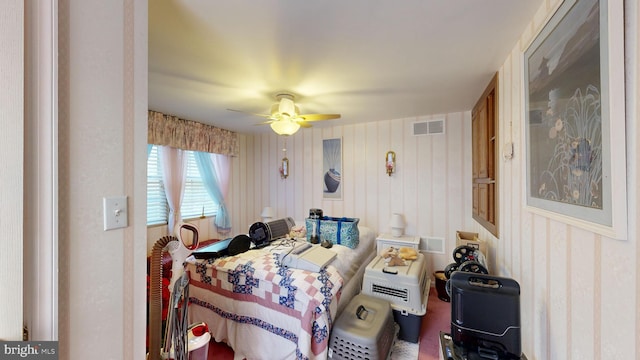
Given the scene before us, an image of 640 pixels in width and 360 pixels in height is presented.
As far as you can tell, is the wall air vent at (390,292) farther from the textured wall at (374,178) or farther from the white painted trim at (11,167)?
the white painted trim at (11,167)

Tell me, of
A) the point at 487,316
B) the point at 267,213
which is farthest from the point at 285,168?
the point at 487,316

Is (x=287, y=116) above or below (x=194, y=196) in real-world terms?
above

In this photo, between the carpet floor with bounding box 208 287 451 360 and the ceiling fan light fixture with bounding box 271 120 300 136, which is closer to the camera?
the carpet floor with bounding box 208 287 451 360

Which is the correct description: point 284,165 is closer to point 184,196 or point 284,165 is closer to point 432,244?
point 184,196

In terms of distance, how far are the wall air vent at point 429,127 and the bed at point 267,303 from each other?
84.9 inches

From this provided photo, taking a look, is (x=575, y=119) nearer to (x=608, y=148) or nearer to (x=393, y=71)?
(x=608, y=148)

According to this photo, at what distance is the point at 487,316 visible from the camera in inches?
45.5

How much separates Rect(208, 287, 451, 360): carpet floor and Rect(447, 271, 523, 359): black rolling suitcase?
87 centimetres

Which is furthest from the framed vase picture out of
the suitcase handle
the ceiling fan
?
the suitcase handle

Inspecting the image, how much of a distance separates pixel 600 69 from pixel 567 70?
212 mm

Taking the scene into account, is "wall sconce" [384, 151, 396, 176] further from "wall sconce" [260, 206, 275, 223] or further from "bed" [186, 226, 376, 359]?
"wall sconce" [260, 206, 275, 223]

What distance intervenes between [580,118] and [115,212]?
178 cm

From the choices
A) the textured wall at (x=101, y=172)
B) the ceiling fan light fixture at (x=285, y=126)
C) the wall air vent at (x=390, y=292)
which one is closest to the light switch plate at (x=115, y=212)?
the textured wall at (x=101, y=172)

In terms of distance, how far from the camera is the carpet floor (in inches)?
72.9
